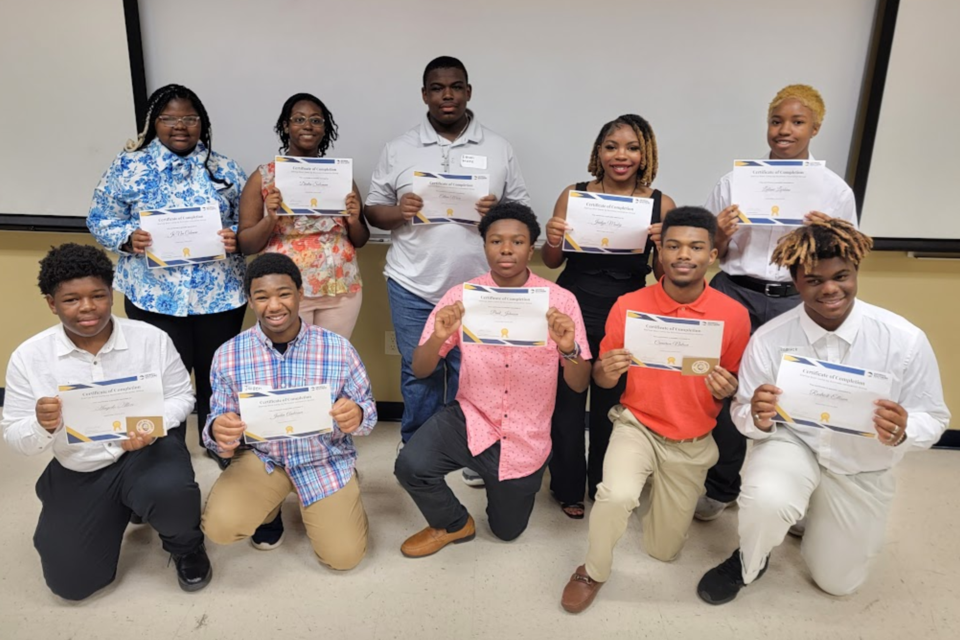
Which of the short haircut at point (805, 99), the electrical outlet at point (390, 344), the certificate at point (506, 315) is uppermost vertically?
the short haircut at point (805, 99)

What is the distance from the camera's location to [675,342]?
2.12 meters

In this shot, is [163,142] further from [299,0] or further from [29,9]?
[29,9]

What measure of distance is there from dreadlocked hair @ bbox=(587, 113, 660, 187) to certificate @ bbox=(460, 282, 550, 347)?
67cm

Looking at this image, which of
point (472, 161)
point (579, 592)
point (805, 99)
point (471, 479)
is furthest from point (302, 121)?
point (579, 592)

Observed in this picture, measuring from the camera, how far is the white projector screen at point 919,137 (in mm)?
2738

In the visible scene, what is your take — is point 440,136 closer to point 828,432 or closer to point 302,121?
point 302,121

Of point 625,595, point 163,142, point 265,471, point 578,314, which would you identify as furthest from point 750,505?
point 163,142

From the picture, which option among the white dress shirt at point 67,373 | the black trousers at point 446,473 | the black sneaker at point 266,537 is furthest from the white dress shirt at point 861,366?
the white dress shirt at point 67,373

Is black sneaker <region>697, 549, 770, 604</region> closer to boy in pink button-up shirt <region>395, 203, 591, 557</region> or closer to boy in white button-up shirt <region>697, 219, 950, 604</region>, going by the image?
boy in white button-up shirt <region>697, 219, 950, 604</region>

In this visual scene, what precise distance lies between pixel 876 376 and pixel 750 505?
58 centimetres

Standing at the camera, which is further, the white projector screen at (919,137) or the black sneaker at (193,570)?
the white projector screen at (919,137)

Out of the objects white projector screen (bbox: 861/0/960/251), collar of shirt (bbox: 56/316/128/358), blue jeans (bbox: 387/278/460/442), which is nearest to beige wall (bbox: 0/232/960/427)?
white projector screen (bbox: 861/0/960/251)

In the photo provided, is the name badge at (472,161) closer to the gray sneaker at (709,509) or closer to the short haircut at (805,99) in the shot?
the short haircut at (805,99)

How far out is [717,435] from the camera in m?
2.55
